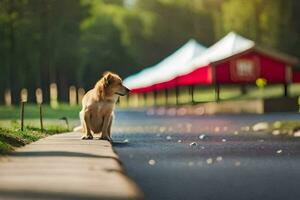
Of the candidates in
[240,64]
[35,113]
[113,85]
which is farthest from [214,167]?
[240,64]

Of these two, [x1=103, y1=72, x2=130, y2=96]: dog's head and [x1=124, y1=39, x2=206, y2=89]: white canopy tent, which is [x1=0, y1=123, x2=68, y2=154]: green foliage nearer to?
[x1=103, y1=72, x2=130, y2=96]: dog's head

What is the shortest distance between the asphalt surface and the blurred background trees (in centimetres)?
5046

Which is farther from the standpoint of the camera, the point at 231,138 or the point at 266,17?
the point at 266,17

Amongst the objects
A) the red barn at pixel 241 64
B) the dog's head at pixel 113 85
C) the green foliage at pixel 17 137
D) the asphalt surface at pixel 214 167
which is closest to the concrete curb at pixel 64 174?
the green foliage at pixel 17 137

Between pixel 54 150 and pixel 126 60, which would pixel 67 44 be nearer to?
pixel 126 60

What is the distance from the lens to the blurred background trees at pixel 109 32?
80.8 m

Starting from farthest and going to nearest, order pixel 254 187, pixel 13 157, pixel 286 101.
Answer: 1. pixel 286 101
2. pixel 13 157
3. pixel 254 187

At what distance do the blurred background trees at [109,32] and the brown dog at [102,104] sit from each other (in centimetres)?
5063

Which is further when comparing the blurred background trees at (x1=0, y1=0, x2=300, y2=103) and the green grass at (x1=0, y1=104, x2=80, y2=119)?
the blurred background trees at (x1=0, y1=0, x2=300, y2=103)

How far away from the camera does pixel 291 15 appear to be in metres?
104

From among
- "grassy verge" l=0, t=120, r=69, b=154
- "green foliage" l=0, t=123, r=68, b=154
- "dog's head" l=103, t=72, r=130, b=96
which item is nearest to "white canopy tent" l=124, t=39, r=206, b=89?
"grassy verge" l=0, t=120, r=69, b=154

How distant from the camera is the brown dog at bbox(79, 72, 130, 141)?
76.2ft

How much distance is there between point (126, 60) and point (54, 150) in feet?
345

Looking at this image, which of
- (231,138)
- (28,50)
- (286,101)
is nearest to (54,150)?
(231,138)
